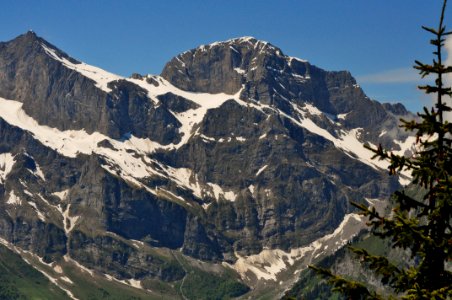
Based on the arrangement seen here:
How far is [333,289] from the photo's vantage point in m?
31.4

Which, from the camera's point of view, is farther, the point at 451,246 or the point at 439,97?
the point at 439,97

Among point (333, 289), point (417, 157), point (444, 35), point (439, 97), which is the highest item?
point (444, 35)

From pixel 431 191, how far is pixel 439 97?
371cm

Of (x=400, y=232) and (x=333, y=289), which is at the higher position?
(x=400, y=232)

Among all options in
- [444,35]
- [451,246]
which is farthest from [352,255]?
[444,35]

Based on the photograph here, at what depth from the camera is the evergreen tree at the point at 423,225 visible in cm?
3077

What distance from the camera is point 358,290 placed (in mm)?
31219

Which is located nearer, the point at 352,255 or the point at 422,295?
the point at 422,295

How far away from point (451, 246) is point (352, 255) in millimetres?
3628

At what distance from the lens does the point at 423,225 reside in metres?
31.0

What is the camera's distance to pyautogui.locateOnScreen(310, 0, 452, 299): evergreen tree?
101 ft

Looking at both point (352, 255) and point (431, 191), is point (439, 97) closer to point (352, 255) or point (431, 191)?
point (431, 191)

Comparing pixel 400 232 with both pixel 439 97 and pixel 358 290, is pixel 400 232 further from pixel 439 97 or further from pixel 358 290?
pixel 439 97

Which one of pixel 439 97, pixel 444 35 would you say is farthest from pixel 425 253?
pixel 444 35
